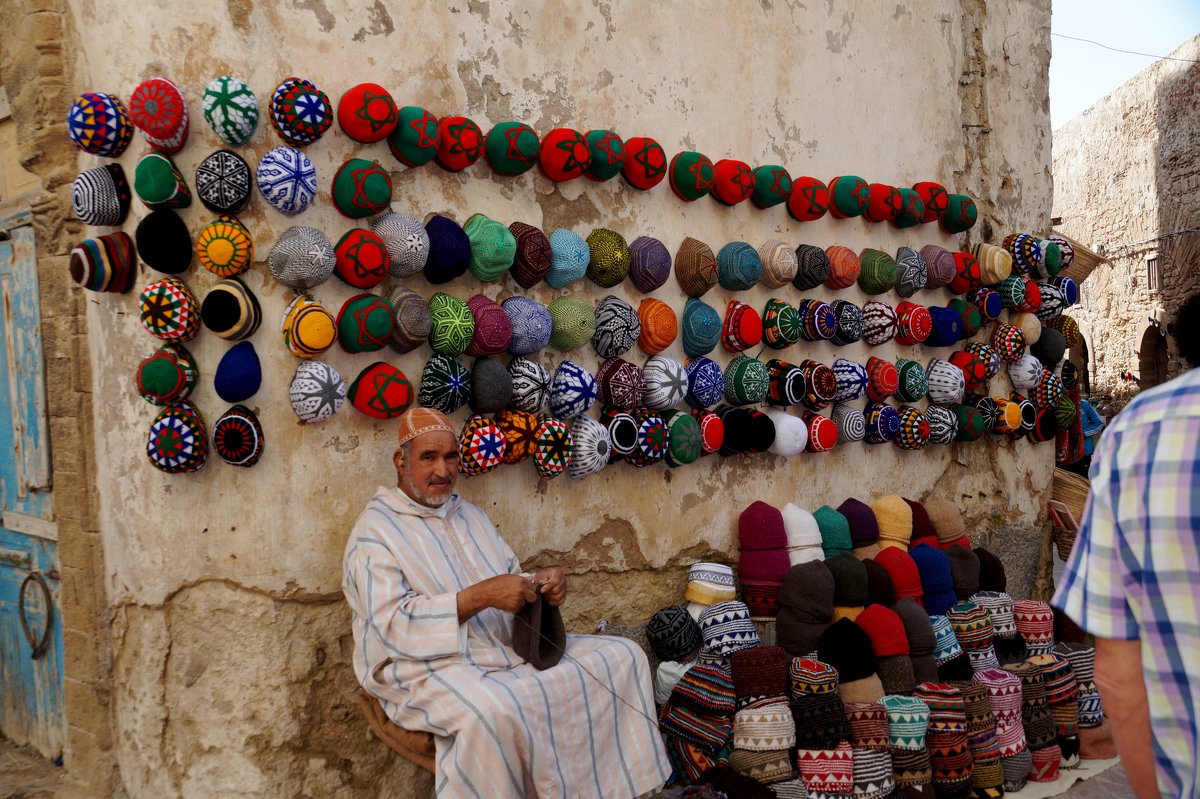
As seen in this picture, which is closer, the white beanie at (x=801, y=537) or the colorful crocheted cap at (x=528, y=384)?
the colorful crocheted cap at (x=528, y=384)

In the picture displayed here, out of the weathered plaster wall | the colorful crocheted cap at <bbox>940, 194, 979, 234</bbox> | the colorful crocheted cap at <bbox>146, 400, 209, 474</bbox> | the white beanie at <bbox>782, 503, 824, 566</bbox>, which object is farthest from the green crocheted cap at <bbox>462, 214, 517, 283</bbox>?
the weathered plaster wall

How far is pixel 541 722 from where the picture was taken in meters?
2.54

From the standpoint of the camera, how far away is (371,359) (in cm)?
294

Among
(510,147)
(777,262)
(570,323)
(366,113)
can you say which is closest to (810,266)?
(777,262)

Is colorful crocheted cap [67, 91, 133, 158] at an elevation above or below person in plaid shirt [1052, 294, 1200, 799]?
above

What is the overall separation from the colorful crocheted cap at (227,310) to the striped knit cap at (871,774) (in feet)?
8.04

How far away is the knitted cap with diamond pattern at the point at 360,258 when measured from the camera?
2748mm


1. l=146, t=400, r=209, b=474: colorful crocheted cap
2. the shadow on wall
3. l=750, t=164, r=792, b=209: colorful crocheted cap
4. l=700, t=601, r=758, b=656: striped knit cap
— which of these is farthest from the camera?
the shadow on wall

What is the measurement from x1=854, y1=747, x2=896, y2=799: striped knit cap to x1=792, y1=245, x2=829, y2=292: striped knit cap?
6.24 feet

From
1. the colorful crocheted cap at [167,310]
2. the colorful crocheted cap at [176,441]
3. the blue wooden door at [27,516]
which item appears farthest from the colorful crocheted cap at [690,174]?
the blue wooden door at [27,516]

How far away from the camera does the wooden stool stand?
2.53 metres

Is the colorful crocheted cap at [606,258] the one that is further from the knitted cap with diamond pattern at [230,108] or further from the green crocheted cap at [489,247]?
the knitted cap with diamond pattern at [230,108]

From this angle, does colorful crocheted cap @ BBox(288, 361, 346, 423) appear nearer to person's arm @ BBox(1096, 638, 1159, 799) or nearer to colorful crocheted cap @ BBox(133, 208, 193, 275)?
colorful crocheted cap @ BBox(133, 208, 193, 275)

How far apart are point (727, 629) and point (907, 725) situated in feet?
2.32
